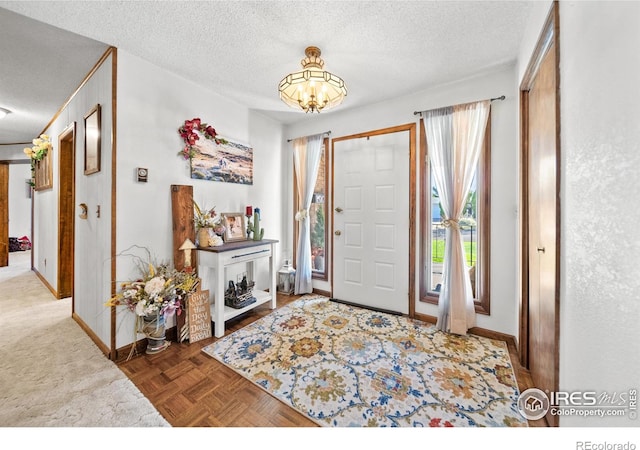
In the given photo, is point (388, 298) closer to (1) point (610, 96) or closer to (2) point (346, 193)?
(2) point (346, 193)

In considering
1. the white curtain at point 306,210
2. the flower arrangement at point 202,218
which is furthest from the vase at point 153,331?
the white curtain at point 306,210

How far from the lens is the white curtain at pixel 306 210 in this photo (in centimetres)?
340

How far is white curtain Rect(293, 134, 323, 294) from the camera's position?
3.40 meters

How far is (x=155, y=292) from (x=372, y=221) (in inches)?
91.0

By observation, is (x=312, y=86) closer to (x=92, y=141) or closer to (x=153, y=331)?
(x=92, y=141)

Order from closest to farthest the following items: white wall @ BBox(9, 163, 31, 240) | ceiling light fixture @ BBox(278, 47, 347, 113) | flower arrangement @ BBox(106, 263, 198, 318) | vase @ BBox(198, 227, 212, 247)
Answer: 1. ceiling light fixture @ BBox(278, 47, 347, 113)
2. flower arrangement @ BBox(106, 263, 198, 318)
3. vase @ BBox(198, 227, 212, 247)
4. white wall @ BBox(9, 163, 31, 240)

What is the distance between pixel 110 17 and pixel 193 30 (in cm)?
51

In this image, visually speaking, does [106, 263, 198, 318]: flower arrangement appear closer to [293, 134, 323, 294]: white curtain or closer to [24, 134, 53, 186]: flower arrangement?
[293, 134, 323, 294]: white curtain

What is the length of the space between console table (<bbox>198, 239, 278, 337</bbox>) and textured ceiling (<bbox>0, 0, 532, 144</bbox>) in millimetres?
1708

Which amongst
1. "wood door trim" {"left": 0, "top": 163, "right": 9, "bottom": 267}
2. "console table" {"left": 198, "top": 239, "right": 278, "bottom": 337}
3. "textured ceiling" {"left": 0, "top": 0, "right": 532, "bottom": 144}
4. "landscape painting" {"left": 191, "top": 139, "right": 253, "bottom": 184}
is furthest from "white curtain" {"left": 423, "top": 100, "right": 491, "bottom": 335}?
"wood door trim" {"left": 0, "top": 163, "right": 9, "bottom": 267}

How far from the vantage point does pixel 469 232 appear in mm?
2479

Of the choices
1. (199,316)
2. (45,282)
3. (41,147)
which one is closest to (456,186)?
(199,316)

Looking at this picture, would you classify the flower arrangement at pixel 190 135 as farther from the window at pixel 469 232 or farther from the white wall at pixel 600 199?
the white wall at pixel 600 199

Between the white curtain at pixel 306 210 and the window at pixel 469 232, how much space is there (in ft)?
4.67
